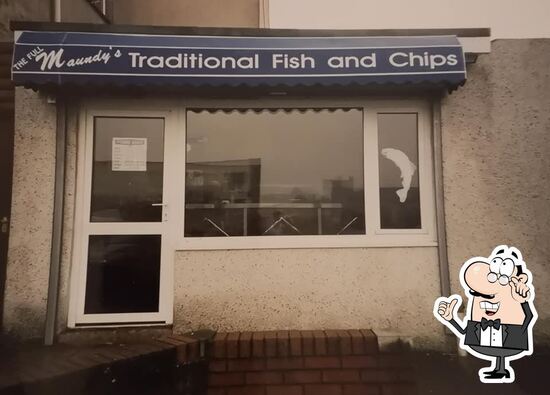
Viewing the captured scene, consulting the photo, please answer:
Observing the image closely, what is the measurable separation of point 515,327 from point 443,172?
1.58 m

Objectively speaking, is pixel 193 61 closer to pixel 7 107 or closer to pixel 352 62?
pixel 352 62

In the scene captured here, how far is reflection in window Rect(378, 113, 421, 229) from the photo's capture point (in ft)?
13.4

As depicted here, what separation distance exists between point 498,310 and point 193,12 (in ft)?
28.0

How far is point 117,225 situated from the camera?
3.99 metres

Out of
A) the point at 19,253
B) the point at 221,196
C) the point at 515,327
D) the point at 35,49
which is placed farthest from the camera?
the point at 221,196

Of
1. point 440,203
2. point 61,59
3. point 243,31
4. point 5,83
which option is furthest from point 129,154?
point 440,203

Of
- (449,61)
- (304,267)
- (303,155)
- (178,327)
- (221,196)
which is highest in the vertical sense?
(449,61)

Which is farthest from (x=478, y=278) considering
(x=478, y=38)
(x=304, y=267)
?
(x=478, y=38)

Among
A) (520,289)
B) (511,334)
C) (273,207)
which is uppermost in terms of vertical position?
(273,207)

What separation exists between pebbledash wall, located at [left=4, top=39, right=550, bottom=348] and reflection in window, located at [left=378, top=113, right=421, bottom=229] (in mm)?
299

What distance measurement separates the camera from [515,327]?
2.99 meters

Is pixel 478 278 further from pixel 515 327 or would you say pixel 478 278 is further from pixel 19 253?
pixel 19 253

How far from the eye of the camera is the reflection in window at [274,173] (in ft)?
13.5

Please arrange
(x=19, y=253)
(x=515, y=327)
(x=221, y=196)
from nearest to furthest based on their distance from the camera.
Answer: (x=515, y=327)
(x=19, y=253)
(x=221, y=196)
